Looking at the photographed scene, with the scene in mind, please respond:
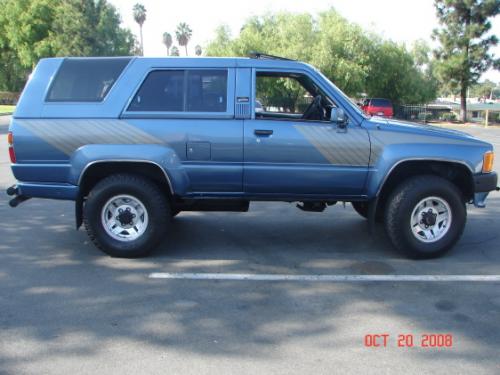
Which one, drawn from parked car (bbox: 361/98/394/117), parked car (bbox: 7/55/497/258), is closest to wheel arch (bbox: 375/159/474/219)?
parked car (bbox: 7/55/497/258)

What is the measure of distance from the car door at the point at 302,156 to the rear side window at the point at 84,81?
1.52m

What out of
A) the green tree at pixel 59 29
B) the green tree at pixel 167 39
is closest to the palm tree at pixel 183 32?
the green tree at pixel 167 39

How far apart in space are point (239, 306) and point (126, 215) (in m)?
1.87

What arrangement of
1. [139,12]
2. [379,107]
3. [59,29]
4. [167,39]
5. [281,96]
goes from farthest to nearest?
1. [167,39]
2. [139,12]
3. [59,29]
4. [379,107]
5. [281,96]

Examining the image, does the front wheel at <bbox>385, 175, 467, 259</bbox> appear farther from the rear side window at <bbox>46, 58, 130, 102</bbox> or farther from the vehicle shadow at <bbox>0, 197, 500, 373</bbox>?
the rear side window at <bbox>46, 58, 130, 102</bbox>

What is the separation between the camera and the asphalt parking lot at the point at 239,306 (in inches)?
127

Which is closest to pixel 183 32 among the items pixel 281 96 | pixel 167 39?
pixel 167 39

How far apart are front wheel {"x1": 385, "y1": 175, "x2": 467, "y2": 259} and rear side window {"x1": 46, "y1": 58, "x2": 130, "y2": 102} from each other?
3.27 meters

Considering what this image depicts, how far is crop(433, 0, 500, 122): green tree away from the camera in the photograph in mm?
34531

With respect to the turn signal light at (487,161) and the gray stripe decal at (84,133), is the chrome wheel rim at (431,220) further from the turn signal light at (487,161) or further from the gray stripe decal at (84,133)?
the gray stripe decal at (84,133)

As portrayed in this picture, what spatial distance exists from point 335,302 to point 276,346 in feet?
3.12

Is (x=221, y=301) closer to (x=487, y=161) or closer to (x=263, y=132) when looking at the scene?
(x=263, y=132)

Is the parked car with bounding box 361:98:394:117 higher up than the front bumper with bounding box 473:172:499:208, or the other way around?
the parked car with bounding box 361:98:394:117

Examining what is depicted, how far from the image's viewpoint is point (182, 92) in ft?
16.9
